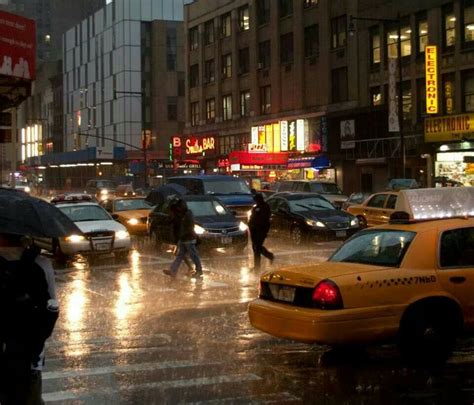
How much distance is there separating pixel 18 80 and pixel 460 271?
14.1 meters

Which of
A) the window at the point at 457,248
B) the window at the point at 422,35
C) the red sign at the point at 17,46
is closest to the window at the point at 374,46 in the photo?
the window at the point at 422,35

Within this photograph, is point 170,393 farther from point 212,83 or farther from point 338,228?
point 212,83

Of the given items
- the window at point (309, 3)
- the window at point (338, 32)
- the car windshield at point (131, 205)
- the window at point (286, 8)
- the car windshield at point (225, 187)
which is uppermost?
the window at point (286, 8)

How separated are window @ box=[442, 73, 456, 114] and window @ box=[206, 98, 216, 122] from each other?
93.2 feet

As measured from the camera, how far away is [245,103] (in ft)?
199

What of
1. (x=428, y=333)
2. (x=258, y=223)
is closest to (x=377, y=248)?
(x=428, y=333)

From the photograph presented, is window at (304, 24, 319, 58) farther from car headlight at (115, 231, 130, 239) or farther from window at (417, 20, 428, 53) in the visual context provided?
car headlight at (115, 231, 130, 239)

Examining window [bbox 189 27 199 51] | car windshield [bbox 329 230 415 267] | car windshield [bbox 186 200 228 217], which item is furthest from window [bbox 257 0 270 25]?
car windshield [bbox 329 230 415 267]

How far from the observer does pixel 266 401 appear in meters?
6.80

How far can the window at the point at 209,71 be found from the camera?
65438 millimetres

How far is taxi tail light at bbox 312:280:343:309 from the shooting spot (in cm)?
770

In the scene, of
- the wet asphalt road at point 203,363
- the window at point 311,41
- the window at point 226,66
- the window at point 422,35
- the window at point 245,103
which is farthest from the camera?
the window at point 226,66

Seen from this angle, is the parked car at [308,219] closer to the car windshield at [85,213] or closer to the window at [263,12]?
the car windshield at [85,213]

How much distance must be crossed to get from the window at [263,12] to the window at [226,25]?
4686 mm
